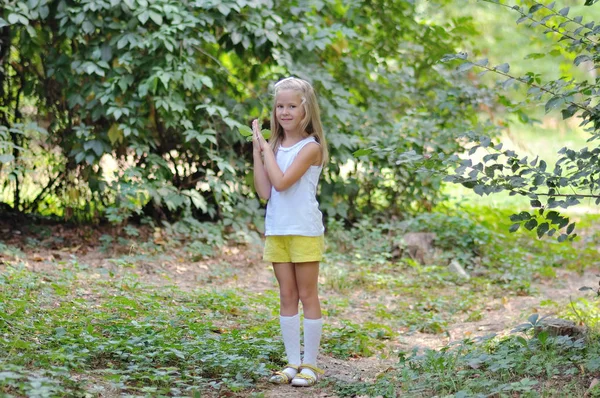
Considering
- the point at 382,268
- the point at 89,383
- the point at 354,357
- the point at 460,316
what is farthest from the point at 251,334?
the point at 382,268

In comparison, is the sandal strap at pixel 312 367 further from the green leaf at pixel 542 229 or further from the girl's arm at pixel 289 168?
the green leaf at pixel 542 229

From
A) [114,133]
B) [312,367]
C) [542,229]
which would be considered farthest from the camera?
[114,133]

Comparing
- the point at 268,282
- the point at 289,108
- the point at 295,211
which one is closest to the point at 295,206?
the point at 295,211

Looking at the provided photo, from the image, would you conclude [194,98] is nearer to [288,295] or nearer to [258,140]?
[258,140]

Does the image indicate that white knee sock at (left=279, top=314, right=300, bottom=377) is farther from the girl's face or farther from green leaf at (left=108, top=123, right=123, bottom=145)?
green leaf at (left=108, top=123, right=123, bottom=145)

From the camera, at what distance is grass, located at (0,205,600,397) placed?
11.4 feet

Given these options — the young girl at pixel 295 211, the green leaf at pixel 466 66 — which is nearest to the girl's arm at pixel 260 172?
the young girl at pixel 295 211

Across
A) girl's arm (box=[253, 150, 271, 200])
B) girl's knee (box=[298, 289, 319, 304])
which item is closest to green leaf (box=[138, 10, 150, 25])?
girl's arm (box=[253, 150, 271, 200])

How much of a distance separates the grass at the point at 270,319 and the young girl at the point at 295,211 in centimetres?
24

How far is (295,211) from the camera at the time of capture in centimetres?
393

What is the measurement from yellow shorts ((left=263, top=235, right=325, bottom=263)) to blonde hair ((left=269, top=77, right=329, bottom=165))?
0.45m

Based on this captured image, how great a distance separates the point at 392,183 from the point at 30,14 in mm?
4582

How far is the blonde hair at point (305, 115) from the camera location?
3.98 meters

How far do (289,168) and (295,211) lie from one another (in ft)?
0.75
